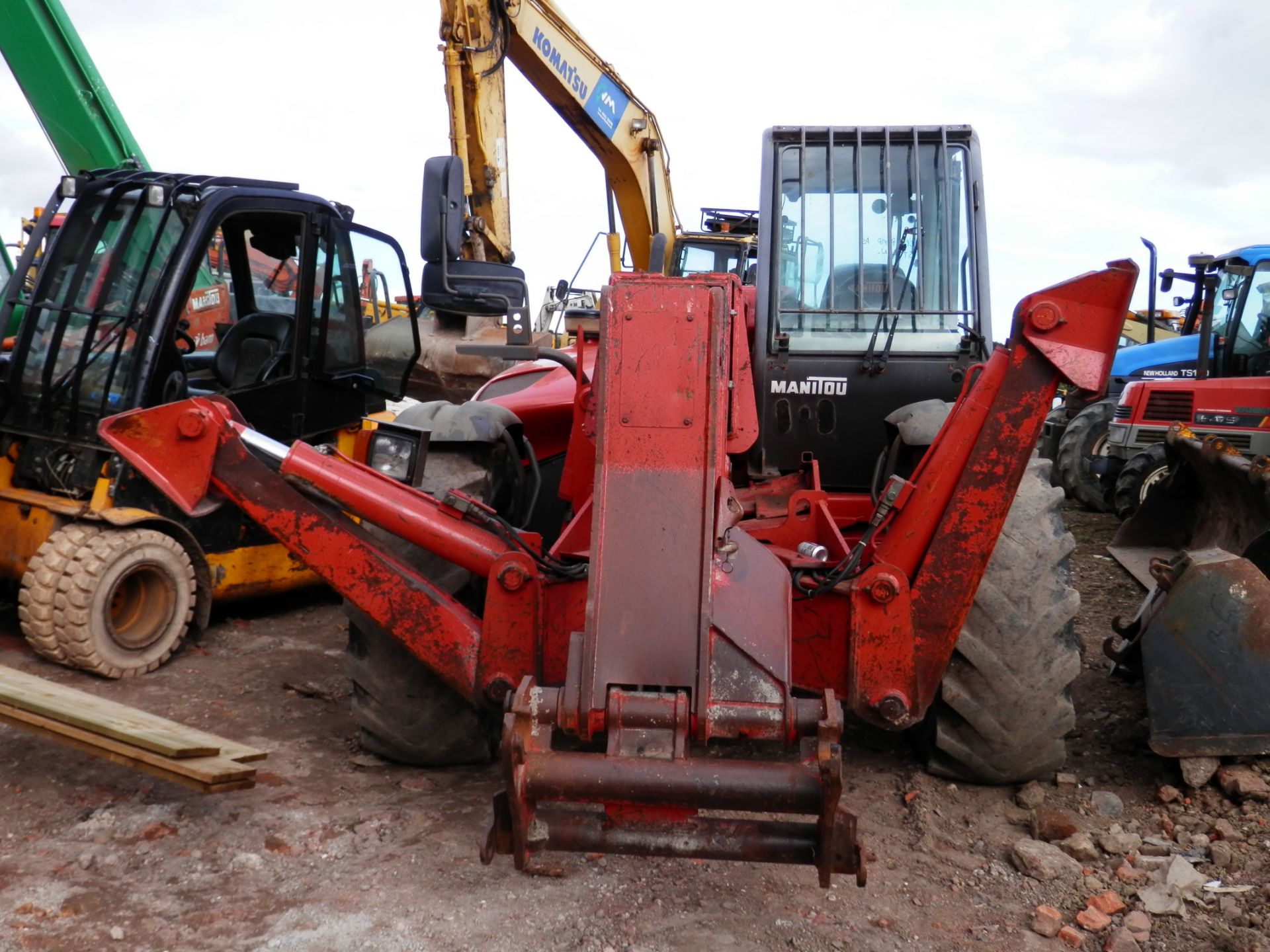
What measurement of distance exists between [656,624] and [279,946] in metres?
1.19

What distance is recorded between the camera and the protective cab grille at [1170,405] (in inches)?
375

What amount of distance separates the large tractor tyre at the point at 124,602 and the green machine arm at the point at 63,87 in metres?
4.64

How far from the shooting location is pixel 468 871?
11.0 feet

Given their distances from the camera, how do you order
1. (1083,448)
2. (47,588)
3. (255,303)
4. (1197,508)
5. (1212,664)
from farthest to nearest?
(1083,448) → (1197,508) → (255,303) → (47,588) → (1212,664)

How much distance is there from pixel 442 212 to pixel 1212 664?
2.86 meters

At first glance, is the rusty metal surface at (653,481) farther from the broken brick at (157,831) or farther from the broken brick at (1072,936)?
the broken brick at (157,831)

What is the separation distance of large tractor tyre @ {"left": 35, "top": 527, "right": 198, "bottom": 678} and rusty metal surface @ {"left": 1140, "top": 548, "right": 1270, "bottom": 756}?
13.4 ft

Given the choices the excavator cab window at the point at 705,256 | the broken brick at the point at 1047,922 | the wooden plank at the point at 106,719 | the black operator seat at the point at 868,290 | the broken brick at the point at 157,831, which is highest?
the excavator cab window at the point at 705,256

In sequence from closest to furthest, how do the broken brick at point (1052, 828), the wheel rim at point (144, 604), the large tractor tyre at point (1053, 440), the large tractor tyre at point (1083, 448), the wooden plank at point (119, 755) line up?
the wooden plank at point (119, 755) → the broken brick at point (1052, 828) → the wheel rim at point (144, 604) → the large tractor tyre at point (1083, 448) → the large tractor tyre at point (1053, 440)

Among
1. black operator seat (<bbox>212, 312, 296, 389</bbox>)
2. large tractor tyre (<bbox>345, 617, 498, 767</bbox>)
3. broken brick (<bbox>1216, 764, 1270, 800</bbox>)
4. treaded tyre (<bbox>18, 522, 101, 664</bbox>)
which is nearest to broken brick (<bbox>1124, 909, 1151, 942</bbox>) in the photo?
broken brick (<bbox>1216, 764, 1270, 800</bbox>)

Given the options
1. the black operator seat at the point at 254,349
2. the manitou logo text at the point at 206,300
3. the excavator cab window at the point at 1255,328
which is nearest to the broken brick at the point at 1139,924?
the black operator seat at the point at 254,349

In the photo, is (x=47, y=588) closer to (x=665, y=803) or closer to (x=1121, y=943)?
(x=665, y=803)

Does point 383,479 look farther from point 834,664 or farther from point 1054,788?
point 1054,788

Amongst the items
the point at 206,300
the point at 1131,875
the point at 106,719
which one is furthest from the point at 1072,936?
the point at 206,300
